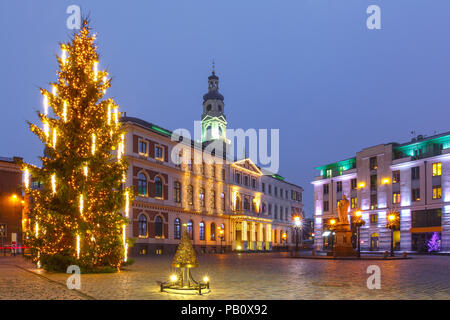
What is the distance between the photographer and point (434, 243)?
56.5 m

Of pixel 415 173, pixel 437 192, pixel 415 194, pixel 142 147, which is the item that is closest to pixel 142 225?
pixel 142 147

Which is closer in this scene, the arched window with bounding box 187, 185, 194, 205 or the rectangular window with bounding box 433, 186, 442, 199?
the arched window with bounding box 187, 185, 194, 205

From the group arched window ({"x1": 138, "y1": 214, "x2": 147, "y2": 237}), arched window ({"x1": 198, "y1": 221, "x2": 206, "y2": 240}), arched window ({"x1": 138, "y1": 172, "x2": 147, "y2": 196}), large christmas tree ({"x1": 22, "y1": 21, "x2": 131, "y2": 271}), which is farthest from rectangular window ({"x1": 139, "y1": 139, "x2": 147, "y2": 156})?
large christmas tree ({"x1": 22, "y1": 21, "x2": 131, "y2": 271})

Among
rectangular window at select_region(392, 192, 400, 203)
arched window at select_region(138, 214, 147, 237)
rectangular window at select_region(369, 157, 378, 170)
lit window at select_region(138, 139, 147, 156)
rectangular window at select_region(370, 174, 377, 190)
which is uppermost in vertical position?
lit window at select_region(138, 139, 147, 156)

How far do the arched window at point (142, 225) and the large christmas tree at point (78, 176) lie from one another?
28.0 meters

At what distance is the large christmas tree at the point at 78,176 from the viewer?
19.2 m

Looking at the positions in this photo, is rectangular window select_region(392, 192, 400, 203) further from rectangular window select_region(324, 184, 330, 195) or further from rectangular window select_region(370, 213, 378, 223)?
rectangular window select_region(324, 184, 330, 195)

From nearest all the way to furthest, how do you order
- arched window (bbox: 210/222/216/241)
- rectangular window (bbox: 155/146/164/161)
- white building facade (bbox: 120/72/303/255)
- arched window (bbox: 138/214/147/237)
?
arched window (bbox: 138/214/147/237) → white building facade (bbox: 120/72/303/255) → rectangular window (bbox: 155/146/164/161) → arched window (bbox: 210/222/216/241)

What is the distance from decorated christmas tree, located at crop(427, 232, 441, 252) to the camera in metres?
56.2

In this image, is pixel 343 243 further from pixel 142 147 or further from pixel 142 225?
pixel 142 147

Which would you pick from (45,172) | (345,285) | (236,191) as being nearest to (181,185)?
(236,191)

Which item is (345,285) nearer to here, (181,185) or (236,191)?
(181,185)

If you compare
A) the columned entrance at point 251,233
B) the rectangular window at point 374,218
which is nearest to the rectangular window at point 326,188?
the columned entrance at point 251,233

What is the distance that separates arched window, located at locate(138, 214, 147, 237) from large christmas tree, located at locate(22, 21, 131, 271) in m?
28.0
